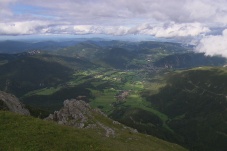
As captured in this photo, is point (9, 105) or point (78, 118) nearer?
point (78, 118)

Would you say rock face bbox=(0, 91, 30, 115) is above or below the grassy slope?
below

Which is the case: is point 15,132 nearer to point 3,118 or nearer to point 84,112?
point 3,118

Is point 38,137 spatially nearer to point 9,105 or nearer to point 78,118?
point 78,118

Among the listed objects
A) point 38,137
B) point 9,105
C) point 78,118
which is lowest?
point 78,118

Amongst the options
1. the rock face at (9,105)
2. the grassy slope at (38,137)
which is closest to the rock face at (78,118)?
the rock face at (9,105)

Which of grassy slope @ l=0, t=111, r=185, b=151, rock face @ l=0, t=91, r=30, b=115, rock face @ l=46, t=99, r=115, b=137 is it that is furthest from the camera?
rock face @ l=0, t=91, r=30, b=115

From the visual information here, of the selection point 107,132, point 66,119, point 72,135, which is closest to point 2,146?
point 72,135

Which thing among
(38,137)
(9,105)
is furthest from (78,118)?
(38,137)

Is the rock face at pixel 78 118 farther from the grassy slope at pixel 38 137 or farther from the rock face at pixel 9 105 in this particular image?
the grassy slope at pixel 38 137

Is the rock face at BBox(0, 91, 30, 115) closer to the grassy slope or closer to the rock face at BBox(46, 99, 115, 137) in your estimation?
the rock face at BBox(46, 99, 115, 137)

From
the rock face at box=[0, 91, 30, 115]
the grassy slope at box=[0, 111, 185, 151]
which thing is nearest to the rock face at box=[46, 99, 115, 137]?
the rock face at box=[0, 91, 30, 115]

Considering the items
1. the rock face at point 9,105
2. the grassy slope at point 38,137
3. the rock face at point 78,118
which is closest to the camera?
the grassy slope at point 38,137
